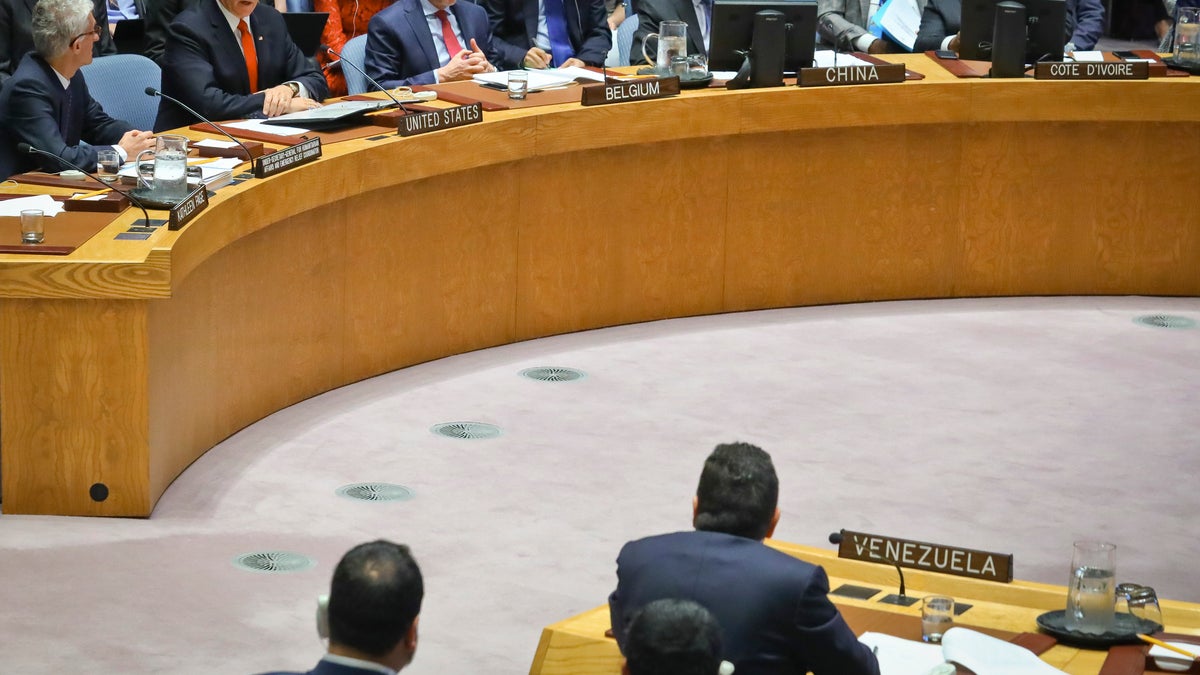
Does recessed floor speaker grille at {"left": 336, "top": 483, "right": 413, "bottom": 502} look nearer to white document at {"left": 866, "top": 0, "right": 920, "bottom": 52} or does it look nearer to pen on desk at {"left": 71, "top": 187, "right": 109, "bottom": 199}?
pen on desk at {"left": 71, "top": 187, "right": 109, "bottom": 199}

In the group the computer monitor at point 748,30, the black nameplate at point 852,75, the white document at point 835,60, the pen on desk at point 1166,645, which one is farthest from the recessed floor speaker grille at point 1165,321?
the pen on desk at point 1166,645

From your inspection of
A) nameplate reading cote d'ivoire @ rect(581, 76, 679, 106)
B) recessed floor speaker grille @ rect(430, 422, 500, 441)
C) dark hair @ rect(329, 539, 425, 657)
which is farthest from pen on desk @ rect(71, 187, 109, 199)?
dark hair @ rect(329, 539, 425, 657)

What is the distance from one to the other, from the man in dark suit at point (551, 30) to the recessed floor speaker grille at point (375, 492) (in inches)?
115

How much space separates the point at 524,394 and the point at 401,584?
3105mm

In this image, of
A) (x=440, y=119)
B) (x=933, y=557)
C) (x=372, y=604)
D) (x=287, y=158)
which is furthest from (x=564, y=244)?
(x=372, y=604)

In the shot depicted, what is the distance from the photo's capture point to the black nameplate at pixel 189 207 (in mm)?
4090

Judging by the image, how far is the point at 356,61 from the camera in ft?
21.1

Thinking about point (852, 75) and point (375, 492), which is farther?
point (852, 75)

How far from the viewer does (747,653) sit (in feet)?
8.07

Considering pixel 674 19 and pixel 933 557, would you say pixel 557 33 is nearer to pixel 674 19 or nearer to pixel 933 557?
pixel 674 19

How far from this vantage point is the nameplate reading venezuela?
525 cm

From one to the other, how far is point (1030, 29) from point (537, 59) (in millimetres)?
1929

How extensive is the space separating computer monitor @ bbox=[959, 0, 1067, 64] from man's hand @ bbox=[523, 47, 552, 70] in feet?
5.41

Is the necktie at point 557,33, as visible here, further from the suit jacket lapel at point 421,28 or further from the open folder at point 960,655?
the open folder at point 960,655
